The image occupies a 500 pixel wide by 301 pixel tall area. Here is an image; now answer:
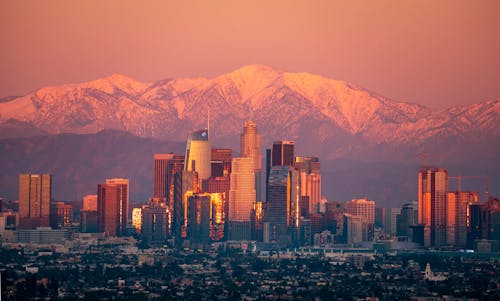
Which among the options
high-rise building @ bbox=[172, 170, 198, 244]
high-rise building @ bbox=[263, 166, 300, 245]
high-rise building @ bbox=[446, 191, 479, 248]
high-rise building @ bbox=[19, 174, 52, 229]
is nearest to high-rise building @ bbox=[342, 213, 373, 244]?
high-rise building @ bbox=[263, 166, 300, 245]

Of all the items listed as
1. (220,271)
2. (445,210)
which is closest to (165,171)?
(445,210)

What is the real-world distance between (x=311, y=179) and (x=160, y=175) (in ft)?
30.0

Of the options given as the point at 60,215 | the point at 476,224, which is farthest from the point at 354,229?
the point at 60,215

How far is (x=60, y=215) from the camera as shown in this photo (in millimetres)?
115688

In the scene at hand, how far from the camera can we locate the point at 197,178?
119125 millimetres

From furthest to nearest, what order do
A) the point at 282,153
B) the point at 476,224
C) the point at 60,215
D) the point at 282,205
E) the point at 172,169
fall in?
the point at 172,169, the point at 282,153, the point at 60,215, the point at 282,205, the point at 476,224

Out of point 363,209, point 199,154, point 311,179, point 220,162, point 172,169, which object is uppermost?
point 199,154

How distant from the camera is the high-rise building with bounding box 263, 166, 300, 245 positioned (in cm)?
11206

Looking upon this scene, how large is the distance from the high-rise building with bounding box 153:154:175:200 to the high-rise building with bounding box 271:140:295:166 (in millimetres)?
6602

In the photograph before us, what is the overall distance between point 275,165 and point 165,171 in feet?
24.5

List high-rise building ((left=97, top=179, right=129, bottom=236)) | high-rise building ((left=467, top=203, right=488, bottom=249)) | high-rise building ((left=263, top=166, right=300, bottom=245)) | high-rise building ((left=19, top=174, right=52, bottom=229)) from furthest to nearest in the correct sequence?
high-rise building ((left=97, top=179, right=129, bottom=236)) → high-rise building ((left=19, top=174, right=52, bottom=229)) → high-rise building ((left=263, top=166, right=300, bottom=245)) → high-rise building ((left=467, top=203, right=488, bottom=249))

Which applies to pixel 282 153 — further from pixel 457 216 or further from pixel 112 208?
pixel 457 216

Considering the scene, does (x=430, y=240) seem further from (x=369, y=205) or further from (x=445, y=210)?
(x=369, y=205)

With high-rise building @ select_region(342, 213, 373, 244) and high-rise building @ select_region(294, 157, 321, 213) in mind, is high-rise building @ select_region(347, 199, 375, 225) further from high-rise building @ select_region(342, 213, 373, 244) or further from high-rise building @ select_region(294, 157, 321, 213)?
high-rise building @ select_region(294, 157, 321, 213)
